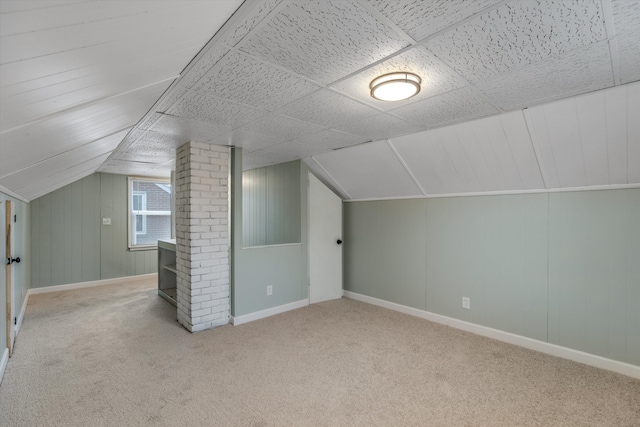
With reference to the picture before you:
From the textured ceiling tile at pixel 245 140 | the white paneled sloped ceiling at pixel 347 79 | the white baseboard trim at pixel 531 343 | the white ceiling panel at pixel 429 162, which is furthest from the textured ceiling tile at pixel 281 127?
the white baseboard trim at pixel 531 343

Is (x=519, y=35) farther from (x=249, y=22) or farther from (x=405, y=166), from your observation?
(x=405, y=166)

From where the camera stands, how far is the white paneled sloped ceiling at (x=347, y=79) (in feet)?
3.28

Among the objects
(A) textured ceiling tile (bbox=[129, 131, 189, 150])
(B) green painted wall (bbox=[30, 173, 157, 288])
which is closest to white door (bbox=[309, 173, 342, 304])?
(A) textured ceiling tile (bbox=[129, 131, 189, 150])

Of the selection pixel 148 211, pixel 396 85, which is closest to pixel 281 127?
pixel 396 85

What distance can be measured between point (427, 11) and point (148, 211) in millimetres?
6346

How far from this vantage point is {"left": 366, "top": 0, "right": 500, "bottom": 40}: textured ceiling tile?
1.21 metres

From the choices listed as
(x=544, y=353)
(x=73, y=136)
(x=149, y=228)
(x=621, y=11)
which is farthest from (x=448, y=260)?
(x=149, y=228)

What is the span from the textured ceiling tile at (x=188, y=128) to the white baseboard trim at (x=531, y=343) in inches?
124

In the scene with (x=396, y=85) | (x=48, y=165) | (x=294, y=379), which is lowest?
(x=294, y=379)

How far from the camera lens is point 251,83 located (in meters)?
1.92

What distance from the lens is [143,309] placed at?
163 inches

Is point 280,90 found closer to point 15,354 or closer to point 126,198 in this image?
point 15,354

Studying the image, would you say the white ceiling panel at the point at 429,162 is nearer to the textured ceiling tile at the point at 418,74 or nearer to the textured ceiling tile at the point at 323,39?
the textured ceiling tile at the point at 418,74

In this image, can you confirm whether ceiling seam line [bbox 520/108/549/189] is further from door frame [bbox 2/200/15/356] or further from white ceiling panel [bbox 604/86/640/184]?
door frame [bbox 2/200/15/356]
